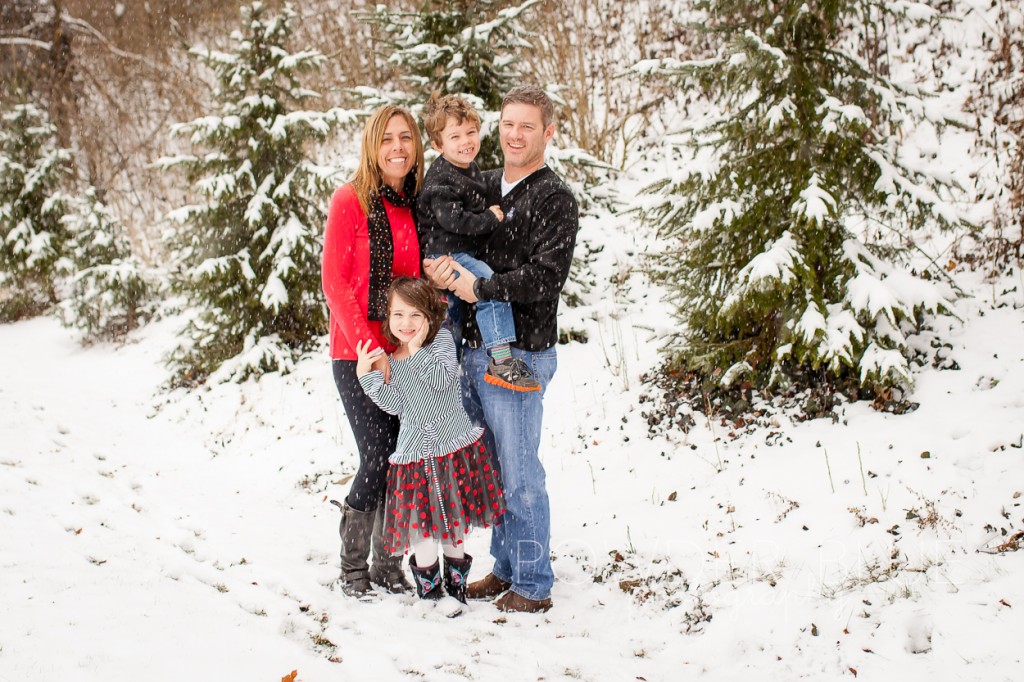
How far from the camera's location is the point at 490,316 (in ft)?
11.7

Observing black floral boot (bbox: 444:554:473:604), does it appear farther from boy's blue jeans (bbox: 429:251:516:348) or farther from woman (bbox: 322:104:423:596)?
boy's blue jeans (bbox: 429:251:516:348)

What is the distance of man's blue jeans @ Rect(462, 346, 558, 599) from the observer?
3.69m

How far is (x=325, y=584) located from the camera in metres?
4.25

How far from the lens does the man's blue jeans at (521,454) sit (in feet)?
12.1

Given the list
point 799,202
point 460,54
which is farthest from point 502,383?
point 460,54

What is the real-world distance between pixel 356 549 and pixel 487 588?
0.83 meters

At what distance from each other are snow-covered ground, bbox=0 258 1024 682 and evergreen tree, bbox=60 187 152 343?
6.49m

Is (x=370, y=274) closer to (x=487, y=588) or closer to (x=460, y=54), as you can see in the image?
(x=487, y=588)

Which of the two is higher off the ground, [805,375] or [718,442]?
[805,375]

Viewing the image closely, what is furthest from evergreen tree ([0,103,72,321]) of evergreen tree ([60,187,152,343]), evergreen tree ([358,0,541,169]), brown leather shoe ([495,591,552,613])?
brown leather shoe ([495,591,552,613])

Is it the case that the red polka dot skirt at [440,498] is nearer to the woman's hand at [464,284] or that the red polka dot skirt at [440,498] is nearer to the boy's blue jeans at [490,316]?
the boy's blue jeans at [490,316]

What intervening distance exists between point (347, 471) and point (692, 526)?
3473 millimetres

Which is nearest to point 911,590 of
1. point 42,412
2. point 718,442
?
point 718,442

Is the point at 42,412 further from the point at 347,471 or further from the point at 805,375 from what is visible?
the point at 805,375
